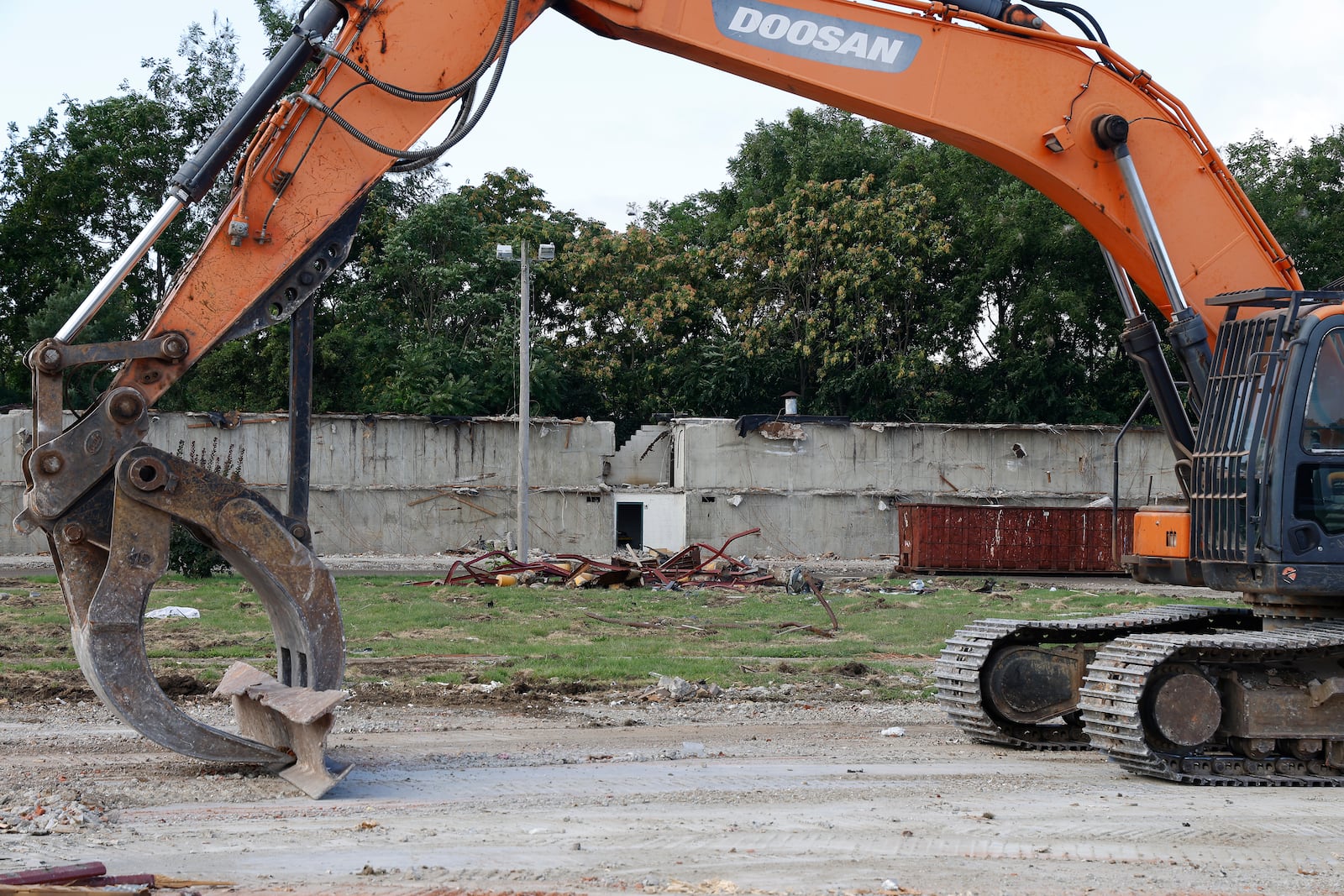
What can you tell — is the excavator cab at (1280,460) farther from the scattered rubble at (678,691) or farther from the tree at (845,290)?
the tree at (845,290)

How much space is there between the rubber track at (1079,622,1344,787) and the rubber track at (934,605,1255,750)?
0.95m

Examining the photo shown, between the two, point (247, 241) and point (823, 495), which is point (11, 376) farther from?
point (247, 241)

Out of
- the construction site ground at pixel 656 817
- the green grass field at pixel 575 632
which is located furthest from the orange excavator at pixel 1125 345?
the green grass field at pixel 575 632

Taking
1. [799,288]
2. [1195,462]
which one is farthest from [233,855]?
[799,288]

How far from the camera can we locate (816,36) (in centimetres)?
836

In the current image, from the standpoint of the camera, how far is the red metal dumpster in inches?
1222

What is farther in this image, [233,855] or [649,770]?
[649,770]

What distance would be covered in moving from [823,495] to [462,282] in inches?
582

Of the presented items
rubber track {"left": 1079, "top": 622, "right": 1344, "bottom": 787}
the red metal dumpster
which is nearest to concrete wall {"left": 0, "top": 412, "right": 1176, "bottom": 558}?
the red metal dumpster

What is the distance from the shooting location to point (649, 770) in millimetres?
8180

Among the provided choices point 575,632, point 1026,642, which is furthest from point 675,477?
point 1026,642

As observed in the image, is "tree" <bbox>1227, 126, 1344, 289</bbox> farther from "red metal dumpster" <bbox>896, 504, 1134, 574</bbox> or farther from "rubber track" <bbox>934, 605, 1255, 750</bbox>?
"rubber track" <bbox>934, 605, 1255, 750</bbox>

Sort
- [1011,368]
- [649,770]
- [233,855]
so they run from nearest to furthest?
[233,855], [649,770], [1011,368]

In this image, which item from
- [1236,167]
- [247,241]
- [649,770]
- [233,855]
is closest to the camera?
[233,855]
